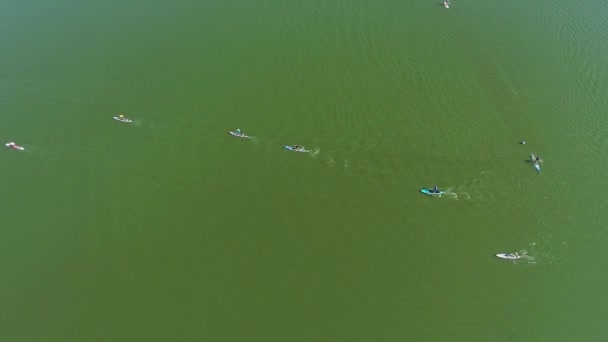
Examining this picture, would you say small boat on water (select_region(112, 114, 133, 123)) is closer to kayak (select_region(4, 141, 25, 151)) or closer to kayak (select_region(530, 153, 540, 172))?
kayak (select_region(4, 141, 25, 151))

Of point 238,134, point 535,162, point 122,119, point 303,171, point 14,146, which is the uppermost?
point 122,119

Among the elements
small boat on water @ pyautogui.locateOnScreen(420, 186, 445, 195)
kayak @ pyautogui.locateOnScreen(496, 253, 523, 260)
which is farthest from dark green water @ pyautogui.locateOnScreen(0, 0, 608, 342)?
small boat on water @ pyautogui.locateOnScreen(420, 186, 445, 195)

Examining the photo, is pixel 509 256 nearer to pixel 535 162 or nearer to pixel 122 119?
pixel 535 162

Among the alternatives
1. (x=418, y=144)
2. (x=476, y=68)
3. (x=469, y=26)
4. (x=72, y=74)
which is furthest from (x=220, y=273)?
(x=469, y=26)

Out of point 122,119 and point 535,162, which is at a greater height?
point 122,119

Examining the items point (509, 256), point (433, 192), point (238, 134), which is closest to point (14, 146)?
point (238, 134)

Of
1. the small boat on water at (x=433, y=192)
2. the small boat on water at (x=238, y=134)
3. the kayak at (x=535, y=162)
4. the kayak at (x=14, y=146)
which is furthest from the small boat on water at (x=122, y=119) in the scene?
the kayak at (x=535, y=162)

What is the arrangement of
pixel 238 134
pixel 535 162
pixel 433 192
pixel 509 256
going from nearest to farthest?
1. pixel 509 256
2. pixel 433 192
3. pixel 535 162
4. pixel 238 134

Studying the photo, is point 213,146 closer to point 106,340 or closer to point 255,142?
point 255,142

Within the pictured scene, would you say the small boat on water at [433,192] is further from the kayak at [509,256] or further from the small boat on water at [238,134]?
the small boat on water at [238,134]
